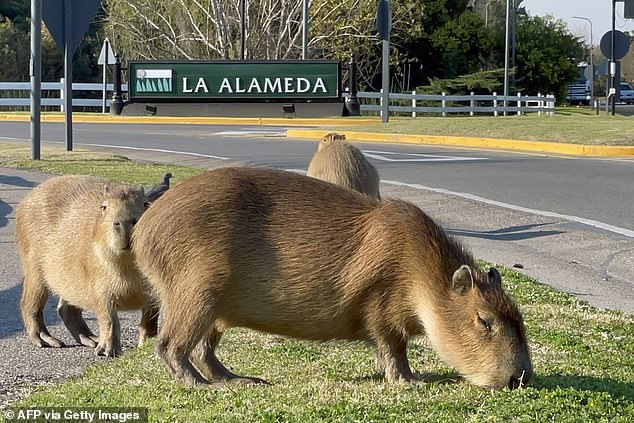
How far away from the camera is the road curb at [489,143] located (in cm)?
2056

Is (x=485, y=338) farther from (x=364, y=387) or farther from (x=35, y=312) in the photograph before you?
(x=35, y=312)

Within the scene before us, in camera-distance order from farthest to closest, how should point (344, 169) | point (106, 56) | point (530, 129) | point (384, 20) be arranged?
point (106, 56)
point (384, 20)
point (530, 129)
point (344, 169)

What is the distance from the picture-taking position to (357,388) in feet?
15.9

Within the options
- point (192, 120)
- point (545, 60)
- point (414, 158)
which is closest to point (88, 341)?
point (414, 158)

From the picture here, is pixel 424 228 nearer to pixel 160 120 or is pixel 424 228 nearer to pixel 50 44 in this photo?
pixel 160 120

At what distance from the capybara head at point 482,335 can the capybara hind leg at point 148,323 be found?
2.04m

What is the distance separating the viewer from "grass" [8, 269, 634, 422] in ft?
14.4

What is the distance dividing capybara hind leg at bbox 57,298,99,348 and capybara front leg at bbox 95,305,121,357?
47 cm

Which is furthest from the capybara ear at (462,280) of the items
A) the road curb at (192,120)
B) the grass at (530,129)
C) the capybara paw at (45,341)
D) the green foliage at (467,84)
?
the green foliage at (467,84)

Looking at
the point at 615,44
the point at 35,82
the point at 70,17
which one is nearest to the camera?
the point at 70,17

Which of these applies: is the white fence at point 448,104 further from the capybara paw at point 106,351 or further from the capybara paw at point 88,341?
the capybara paw at point 106,351

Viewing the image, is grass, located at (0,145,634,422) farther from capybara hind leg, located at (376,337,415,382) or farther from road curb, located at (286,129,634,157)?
road curb, located at (286,129,634,157)

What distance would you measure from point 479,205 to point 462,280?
808 centimetres

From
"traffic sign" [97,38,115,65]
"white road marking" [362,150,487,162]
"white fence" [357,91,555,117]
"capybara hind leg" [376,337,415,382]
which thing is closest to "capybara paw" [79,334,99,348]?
"capybara hind leg" [376,337,415,382]
